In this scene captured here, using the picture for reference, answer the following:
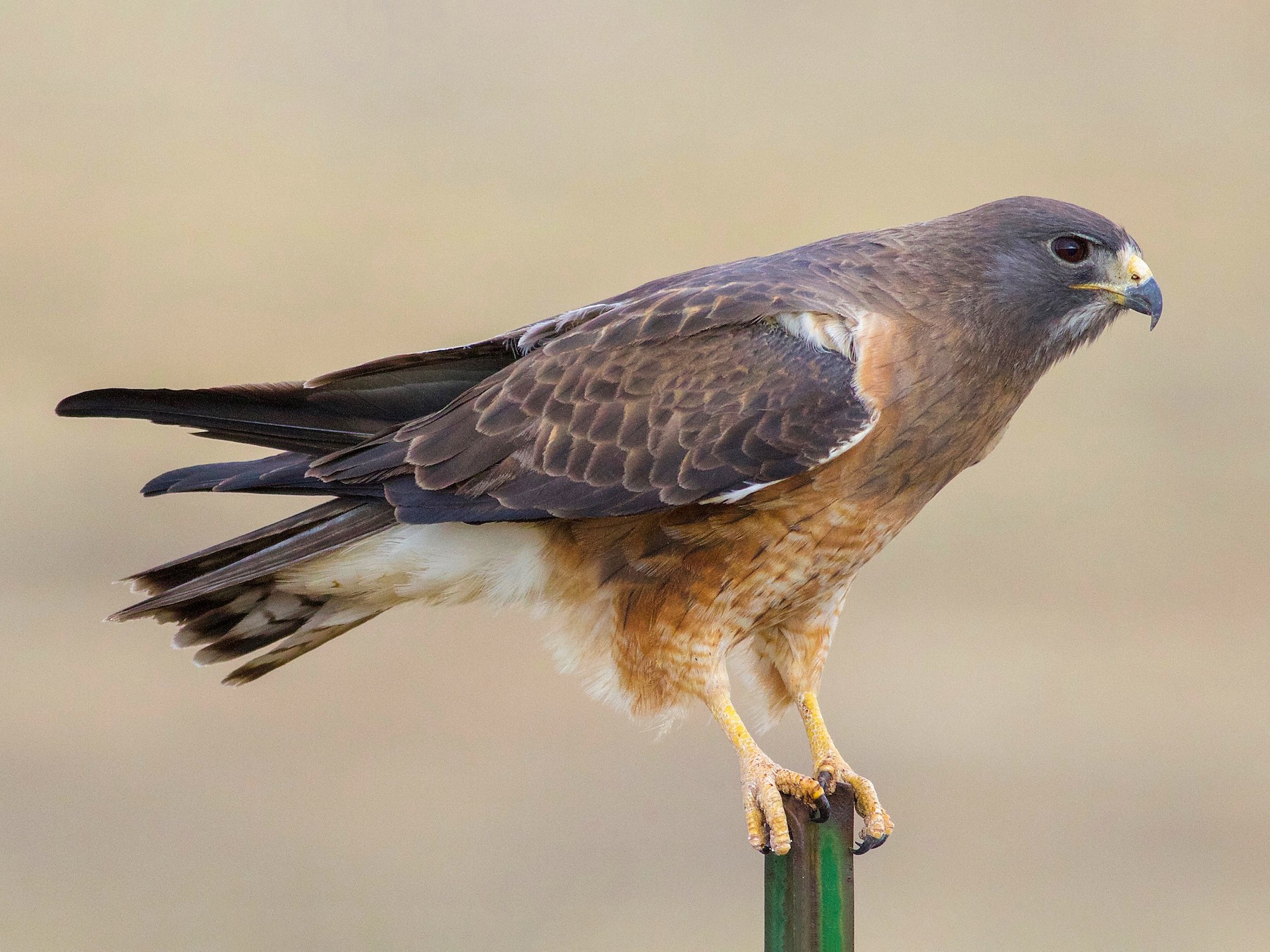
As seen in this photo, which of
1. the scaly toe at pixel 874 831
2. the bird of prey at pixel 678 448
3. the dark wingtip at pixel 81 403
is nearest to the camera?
the bird of prey at pixel 678 448

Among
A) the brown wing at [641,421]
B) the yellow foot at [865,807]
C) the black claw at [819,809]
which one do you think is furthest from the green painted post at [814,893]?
the brown wing at [641,421]

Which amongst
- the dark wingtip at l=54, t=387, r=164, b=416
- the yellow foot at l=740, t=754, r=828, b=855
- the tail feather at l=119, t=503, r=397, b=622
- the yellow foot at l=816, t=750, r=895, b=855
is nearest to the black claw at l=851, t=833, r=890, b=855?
the yellow foot at l=816, t=750, r=895, b=855

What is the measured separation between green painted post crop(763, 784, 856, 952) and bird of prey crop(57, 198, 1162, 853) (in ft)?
0.72

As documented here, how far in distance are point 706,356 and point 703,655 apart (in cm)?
80

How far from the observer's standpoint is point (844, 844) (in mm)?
3283

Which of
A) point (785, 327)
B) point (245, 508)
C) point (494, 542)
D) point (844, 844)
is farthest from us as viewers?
point (245, 508)

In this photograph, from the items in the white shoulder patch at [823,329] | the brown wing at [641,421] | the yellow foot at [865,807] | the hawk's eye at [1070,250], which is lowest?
the yellow foot at [865,807]

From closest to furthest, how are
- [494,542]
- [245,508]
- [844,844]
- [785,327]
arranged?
1. [844,844]
2. [785,327]
3. [494,542]
4. [245,508]

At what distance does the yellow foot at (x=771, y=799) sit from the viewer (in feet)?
11.6

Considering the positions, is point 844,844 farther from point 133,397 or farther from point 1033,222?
point 133,397

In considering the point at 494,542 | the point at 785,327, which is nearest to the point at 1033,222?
the point at 785,327

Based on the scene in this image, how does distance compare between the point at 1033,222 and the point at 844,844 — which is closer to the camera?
the point at 844,844

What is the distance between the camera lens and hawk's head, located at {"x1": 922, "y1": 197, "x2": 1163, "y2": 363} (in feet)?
12.3

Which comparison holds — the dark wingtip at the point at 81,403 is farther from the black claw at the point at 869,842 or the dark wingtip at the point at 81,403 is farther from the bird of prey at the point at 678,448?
the black claw at the point at 869,842
